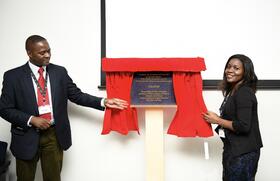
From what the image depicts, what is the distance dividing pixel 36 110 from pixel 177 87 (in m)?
1.06

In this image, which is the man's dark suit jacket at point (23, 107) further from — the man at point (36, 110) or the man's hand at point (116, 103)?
the man's hand at point (116, 103)

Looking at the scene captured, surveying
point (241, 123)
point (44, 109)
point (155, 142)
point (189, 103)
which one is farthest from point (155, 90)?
point (44, 109)

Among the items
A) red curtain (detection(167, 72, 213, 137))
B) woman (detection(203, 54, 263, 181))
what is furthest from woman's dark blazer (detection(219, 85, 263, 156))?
red curtain (detection(167, 72, 213, 137))

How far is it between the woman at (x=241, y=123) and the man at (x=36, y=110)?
2.62ft

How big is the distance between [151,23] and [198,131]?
1.00 meters

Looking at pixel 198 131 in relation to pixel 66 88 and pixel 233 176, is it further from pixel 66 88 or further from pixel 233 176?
pixel 66 88

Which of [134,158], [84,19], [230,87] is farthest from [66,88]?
[230,87]

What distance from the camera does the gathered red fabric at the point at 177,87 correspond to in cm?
223

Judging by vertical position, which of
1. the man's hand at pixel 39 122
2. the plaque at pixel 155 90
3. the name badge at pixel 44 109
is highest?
the plaque at pixel 155 90

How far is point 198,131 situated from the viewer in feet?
7.35

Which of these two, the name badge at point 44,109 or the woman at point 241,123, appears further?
the name badge at point 44,109

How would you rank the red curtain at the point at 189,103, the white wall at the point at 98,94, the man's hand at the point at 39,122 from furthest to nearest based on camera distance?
the white wall at the point at 98,94
the red curtain at the point at 189,103
the man's hand at the point at 39,122

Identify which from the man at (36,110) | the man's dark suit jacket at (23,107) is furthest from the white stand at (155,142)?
the man's dark suit jacket at (23,107)

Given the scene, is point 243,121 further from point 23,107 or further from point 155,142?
point 23,107
